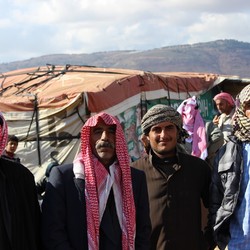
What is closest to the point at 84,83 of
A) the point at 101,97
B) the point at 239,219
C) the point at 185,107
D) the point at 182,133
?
the point at 101,97

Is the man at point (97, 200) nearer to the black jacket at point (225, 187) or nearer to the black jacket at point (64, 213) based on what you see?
the black jacket at point (64, 213)

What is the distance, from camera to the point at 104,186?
2.84 m

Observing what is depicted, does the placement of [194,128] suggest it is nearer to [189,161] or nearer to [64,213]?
[189,161]

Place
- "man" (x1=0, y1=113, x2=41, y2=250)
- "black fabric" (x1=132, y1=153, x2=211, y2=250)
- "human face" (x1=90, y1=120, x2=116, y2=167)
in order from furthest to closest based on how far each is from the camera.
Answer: "black fabric" (x1=132, y1=153, x2=211, y2=250), "human face" (x1=90, y1=120, x2=116, y2=167), "man" (x1=0, y1=113, x2=41, y2=250)

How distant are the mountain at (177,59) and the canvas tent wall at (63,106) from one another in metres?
103

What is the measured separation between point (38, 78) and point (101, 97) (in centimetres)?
216

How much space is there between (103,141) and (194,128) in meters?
3.80

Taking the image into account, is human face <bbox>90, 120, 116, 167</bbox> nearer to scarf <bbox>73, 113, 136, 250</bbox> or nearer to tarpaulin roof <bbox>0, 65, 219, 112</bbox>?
scarf <bbox>73, 113, 136, 250</bbox>

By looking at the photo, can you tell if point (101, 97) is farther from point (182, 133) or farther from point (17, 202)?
point (17, 202)

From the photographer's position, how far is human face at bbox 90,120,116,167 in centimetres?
284

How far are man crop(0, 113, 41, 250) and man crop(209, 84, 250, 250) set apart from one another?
43.0 inches

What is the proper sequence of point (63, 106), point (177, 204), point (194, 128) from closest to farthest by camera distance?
point (177, 204) → point (194, 128) → point (63, 106)

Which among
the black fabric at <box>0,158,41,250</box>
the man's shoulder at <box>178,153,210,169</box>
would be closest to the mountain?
the man's shoulder at <box>178,153,210,169</box>

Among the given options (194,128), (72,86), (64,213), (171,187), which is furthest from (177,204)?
(72,86)
